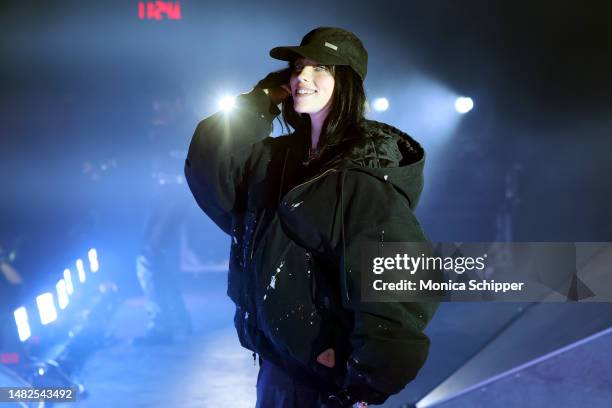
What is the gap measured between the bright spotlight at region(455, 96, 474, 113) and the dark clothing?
5.88m

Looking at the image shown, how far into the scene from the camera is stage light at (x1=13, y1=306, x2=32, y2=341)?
10.5ft

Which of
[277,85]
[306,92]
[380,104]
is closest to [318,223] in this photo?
[306,92]

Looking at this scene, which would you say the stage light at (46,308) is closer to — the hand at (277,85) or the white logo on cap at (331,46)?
the hand at (277,85)

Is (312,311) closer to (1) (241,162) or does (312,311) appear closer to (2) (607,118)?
(1) (241,162)

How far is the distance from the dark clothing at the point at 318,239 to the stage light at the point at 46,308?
7.13 ft

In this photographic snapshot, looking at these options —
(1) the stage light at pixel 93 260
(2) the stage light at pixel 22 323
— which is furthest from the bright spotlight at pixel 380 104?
(2) the stage light at pixel 22 323

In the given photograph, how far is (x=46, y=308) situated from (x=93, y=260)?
136 cm

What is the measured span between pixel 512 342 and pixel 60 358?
2217 millimetres

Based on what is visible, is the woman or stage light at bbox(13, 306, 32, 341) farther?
stage light at bbox(13, 306, 32, 341)

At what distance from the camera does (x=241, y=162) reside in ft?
5.54

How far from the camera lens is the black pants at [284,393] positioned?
60.6 inches

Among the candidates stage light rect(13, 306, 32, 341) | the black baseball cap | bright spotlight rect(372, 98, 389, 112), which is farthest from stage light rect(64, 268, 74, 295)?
bright spotlight rect(372, 98, 389, 112)

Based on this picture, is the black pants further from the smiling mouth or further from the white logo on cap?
the white logo on cap

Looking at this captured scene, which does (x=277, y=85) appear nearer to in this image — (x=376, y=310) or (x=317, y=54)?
(x=317, y=54)
